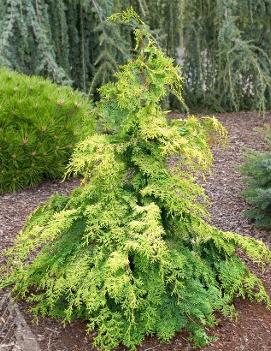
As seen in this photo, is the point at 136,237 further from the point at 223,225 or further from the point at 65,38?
the point at 65,38

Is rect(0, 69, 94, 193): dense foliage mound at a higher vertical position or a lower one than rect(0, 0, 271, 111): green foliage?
lower

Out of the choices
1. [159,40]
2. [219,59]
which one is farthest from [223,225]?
[219,59]

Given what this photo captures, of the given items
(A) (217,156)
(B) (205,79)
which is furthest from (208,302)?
(B) (205,79)

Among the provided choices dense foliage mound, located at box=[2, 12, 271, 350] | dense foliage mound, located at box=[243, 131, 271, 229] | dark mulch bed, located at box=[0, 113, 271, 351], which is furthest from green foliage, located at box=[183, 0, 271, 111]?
dense foliage mound, located at box=[2, 12, 271, 350]

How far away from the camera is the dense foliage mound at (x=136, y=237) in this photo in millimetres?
2426

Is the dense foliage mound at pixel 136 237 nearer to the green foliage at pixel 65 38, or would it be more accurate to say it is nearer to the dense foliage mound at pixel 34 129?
the dense foliage mound at pixel 34 129

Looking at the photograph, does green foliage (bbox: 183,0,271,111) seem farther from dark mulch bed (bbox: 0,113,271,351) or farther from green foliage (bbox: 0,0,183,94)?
green foliage (bbox: 0,0,183,94)

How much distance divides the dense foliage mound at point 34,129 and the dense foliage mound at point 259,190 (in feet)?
3.85

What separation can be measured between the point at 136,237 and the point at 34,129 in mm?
1855

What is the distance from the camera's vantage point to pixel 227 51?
19.6 ft

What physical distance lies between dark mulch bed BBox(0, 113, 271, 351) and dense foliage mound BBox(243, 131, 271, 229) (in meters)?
0.07

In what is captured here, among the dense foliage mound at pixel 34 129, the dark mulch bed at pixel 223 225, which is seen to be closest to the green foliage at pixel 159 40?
the dark mulch bed at pixel 223 225

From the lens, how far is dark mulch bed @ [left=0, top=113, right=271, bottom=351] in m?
2.57

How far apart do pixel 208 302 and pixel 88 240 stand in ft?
1.82
